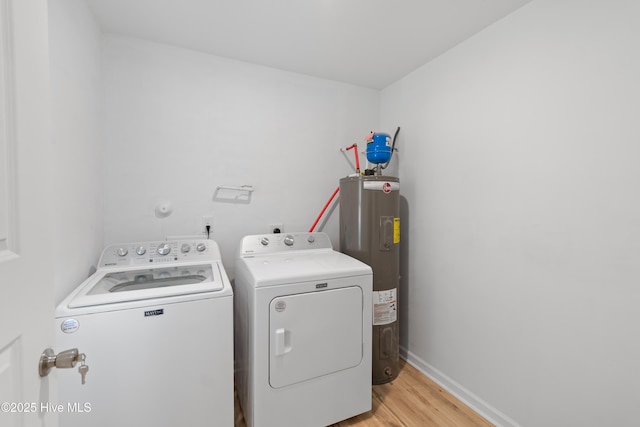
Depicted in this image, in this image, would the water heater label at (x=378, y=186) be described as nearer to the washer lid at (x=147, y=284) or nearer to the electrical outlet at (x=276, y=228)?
the electrical outlet at (x=276, y=228)

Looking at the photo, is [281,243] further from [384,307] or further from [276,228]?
[384,307]

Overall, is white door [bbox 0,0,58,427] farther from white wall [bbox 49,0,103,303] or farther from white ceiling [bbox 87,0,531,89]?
white ceiling [bbox 87,0,531,89]

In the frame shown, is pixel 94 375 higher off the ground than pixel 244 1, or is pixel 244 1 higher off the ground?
pixel 244 1

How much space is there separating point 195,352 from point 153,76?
5.88 ft

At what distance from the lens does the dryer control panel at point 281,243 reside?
6.49 ft

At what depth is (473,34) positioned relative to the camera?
1794 mm

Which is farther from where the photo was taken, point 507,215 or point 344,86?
point 344,86

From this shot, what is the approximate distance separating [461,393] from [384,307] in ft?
2.35

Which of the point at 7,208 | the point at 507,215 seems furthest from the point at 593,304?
the point at 7,208

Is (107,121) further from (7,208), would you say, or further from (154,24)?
(7,208)

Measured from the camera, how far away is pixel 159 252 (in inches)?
69.9

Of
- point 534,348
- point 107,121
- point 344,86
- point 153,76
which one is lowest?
point 534,348

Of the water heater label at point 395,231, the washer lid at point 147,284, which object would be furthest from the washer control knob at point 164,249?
the water heater label at point 395,231

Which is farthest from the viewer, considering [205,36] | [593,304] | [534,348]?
[205,36]
